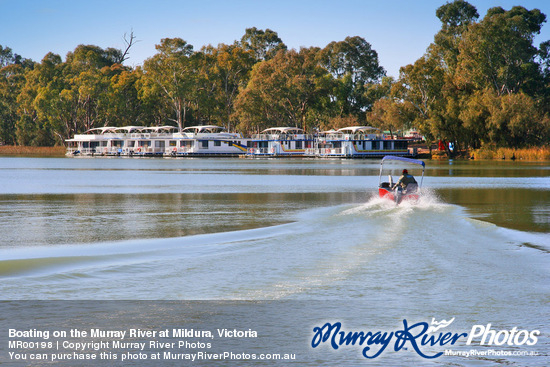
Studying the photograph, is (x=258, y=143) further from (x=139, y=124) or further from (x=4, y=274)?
(x=4, y=274)

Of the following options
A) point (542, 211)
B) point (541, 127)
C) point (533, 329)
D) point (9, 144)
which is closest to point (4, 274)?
point (533, 329)

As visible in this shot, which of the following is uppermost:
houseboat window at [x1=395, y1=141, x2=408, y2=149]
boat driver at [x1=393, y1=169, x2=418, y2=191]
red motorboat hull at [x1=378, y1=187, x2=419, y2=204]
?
houseboat window at [x1=395, y1=141, x2=408, y2=149]

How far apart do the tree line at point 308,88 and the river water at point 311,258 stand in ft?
217

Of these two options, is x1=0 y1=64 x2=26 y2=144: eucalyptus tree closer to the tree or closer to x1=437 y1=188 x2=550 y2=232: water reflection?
the tree

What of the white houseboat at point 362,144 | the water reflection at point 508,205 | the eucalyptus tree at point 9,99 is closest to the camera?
the water reflection at point 508,205

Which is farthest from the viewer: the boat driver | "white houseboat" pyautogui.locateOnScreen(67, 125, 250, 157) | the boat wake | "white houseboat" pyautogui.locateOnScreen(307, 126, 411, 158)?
"white houseboat" pyautogui.locateOnScreen(67, 125, 250, 157)

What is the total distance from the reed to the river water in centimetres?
6348

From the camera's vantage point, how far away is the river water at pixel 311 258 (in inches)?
452

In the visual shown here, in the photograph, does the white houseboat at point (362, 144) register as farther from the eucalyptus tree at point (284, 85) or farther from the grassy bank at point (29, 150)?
the grassy bank at point (29, 150)

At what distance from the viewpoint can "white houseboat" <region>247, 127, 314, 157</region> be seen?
127 metres

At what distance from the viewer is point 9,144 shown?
166375 mm

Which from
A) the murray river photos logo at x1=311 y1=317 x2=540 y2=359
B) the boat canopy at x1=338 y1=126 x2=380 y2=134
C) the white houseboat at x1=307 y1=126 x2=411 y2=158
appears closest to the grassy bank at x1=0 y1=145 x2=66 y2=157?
the white houseboat at x1=307 y1=126 x2=411 y2=158

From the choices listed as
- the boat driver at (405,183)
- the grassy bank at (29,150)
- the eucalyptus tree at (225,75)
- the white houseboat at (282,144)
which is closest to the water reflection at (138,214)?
the boat driver at (405,183)

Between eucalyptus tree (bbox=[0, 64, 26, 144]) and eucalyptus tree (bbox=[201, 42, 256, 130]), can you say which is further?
eucalyptus tree (bbox=[0, 64, 26, 144])
